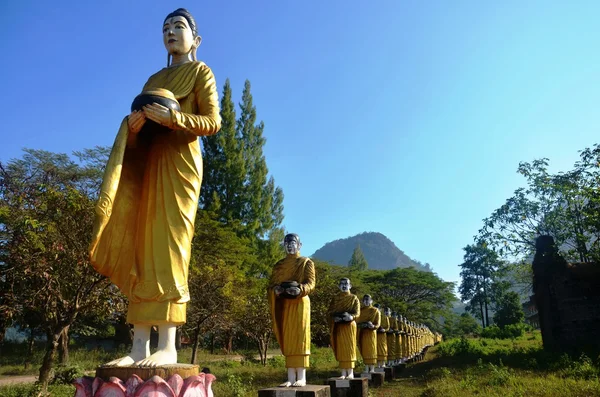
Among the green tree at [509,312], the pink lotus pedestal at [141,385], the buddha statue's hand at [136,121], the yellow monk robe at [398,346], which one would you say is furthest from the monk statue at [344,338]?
the green tree at [509,312]

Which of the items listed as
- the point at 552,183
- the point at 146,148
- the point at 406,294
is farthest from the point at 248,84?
the point at 146,148

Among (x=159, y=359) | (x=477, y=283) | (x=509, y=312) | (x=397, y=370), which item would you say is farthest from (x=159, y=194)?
(x=477, y=283)

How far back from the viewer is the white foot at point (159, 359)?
3.02 meters

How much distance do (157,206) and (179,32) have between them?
1558 mm

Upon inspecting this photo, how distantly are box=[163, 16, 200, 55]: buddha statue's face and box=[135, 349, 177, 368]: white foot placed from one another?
8.17 feet

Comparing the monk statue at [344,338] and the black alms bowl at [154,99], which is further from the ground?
the black alms bowl at [154,99]

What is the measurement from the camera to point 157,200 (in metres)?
3.59

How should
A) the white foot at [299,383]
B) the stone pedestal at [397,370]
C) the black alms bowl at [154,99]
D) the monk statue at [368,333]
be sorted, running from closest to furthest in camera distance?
the black alms bowl at [154,99], the white foot at [299,383], the monk statue at [368,333], the stone pedestal at [397,370]

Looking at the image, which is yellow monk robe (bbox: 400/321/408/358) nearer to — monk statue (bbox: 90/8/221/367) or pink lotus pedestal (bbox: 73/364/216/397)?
monk statue (bbox: 90/8/221/367)

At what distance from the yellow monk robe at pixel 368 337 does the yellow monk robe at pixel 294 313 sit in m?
5.09

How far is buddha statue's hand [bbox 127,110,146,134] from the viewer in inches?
136

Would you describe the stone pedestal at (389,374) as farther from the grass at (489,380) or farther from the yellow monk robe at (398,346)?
the yellow monk robe at (398,346)

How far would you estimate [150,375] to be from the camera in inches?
115

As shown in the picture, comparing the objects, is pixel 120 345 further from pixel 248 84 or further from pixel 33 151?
pixel 248 84
